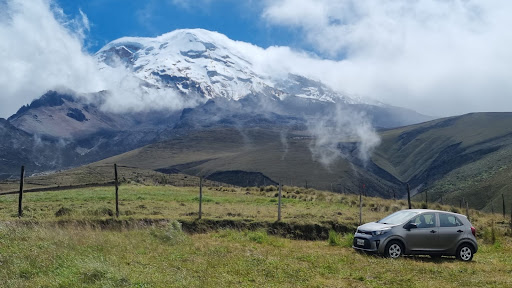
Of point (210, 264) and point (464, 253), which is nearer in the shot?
point (210, 264)

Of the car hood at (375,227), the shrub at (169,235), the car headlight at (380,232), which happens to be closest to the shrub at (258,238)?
the shrub at (169,235)

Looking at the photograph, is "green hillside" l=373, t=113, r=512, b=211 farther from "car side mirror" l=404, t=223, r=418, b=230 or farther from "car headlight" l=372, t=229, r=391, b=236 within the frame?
"car headlight" l=372, t=229, r=391, b=236

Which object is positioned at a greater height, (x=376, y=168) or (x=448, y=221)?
(x=376, y=168)

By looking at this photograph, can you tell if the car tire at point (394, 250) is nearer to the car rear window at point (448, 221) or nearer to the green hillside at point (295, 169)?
the car rear window at point (448, 221)

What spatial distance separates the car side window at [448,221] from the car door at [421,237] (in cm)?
36

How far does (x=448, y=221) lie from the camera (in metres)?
16.7

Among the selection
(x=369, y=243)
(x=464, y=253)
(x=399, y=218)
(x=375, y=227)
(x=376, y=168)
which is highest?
(x=376, y=168)

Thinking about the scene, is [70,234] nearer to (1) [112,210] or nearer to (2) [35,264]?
(2) [35,264]

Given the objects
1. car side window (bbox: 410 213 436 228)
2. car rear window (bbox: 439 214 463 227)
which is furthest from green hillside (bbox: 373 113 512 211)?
car side window (bbox: 410 213 436 228)

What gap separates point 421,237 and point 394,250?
1151 millimetres

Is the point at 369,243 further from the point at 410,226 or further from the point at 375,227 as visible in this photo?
the point at 410,226

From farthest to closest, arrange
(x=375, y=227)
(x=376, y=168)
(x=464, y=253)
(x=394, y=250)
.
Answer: (x=376, y=168) < (x=375, y=227) < (x=464, y=253) < (x=394, y=250)

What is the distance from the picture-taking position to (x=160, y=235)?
16859 mm

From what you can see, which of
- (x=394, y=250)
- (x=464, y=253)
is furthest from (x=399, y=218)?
(x=464, y=253)
